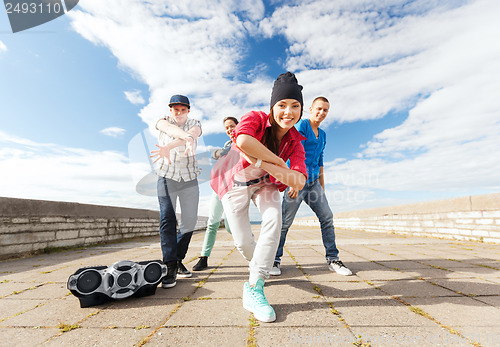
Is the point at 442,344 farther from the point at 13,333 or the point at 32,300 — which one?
the point at 32,300

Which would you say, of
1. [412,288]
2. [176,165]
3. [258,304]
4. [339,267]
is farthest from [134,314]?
[412,288]

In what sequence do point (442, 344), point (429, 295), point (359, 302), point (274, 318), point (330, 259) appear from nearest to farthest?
1. point (442, 344)
2. point (274, 318)
3. point (359, 302)
4. point (429, 295)
5. point (330, 259)

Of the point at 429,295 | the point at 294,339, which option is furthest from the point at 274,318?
the point at 429,295

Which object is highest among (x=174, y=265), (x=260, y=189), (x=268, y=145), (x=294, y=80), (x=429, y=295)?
(x=294, y=80)

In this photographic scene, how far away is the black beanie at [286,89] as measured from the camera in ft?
6.46

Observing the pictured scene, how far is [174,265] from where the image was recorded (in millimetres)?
2678

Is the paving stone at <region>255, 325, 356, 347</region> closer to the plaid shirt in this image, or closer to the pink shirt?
the pink shirt

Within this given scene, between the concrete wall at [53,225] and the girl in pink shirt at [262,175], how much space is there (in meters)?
4.72

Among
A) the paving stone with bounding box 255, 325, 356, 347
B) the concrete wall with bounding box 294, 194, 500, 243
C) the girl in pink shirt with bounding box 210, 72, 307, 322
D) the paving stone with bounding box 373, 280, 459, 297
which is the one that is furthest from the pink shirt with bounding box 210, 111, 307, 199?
the concrete wall with bounding box 294, 194, 500, 243

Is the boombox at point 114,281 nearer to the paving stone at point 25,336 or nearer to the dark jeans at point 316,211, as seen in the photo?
the paving stone at point 25,336

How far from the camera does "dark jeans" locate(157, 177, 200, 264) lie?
2748 millimetres

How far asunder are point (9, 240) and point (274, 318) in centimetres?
542

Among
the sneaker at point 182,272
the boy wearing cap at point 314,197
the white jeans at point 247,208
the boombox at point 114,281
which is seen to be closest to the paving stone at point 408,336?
the white jeans at point 247,208

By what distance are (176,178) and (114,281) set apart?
45.2 inches
